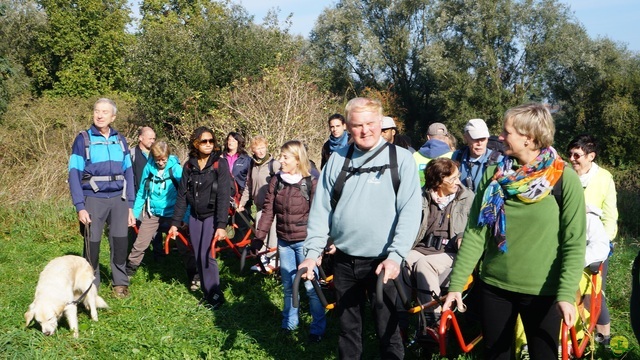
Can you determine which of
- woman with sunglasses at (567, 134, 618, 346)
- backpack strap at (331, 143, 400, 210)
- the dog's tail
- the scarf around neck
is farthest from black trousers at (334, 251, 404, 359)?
the scarf around neck

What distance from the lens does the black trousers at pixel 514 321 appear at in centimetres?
300

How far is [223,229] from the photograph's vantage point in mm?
5797

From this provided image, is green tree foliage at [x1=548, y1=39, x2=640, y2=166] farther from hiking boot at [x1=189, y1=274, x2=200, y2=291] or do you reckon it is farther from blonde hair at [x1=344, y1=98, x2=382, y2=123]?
blonde hair at [x1=344, y1=98, x2=382, y2=123]

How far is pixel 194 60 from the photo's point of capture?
22.7 meters

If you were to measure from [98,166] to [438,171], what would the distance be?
3370 millimetres

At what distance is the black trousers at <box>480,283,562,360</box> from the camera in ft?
9.83

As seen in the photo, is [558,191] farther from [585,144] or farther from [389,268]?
[585,144]

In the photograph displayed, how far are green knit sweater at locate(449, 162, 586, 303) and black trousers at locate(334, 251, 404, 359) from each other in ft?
2.48

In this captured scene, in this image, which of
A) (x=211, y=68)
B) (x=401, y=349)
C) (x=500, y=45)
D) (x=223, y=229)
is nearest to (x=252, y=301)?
(x=223, y=229)

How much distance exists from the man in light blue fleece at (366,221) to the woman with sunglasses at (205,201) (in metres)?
2.37

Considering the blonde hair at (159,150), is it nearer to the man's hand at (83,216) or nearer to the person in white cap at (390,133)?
the man's hand at (83,216)

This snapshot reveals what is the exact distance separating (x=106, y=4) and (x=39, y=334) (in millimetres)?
41557

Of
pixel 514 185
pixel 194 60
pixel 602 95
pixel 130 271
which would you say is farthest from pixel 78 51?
pixel 514 185

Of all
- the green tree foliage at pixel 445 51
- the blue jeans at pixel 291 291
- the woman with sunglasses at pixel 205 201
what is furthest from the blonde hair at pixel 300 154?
the green tree foliage at pixel 445 51
